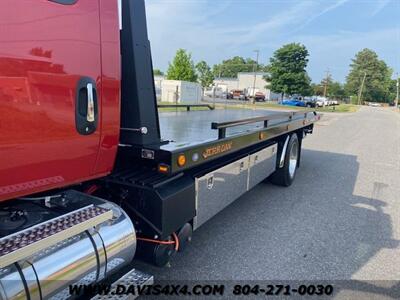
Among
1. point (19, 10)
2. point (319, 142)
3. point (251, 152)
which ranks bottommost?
point (319, 142)

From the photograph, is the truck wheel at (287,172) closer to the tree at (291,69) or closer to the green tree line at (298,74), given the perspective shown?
the green tree line at (298,74)

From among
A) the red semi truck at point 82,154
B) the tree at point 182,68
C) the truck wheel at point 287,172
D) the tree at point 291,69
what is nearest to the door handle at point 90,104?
the red semi truck at point 82,154

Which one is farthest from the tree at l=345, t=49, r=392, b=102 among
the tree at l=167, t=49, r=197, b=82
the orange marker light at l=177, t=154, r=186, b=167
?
the orange marker light at l=177, t=154, r=186, b=167

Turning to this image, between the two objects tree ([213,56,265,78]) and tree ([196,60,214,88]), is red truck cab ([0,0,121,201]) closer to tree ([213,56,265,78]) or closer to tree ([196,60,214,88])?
tree ([196,60,214,88])

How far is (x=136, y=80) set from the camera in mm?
2410

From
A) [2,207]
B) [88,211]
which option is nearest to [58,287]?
[88,211]

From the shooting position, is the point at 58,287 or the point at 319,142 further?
the point at 319,142

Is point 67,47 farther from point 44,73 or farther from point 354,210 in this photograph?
point 354,210

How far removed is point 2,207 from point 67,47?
1.06 meters

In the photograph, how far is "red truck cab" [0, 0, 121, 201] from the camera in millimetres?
1647

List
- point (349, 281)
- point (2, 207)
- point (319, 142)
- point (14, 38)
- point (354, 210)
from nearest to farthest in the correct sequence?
point (14, 38) → point (2, 207) → point (349, 281) → point (354, 210) → point (319, 142)

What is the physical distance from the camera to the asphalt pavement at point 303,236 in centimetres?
322

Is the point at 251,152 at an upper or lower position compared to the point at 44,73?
lower

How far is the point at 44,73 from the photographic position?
1765mm
